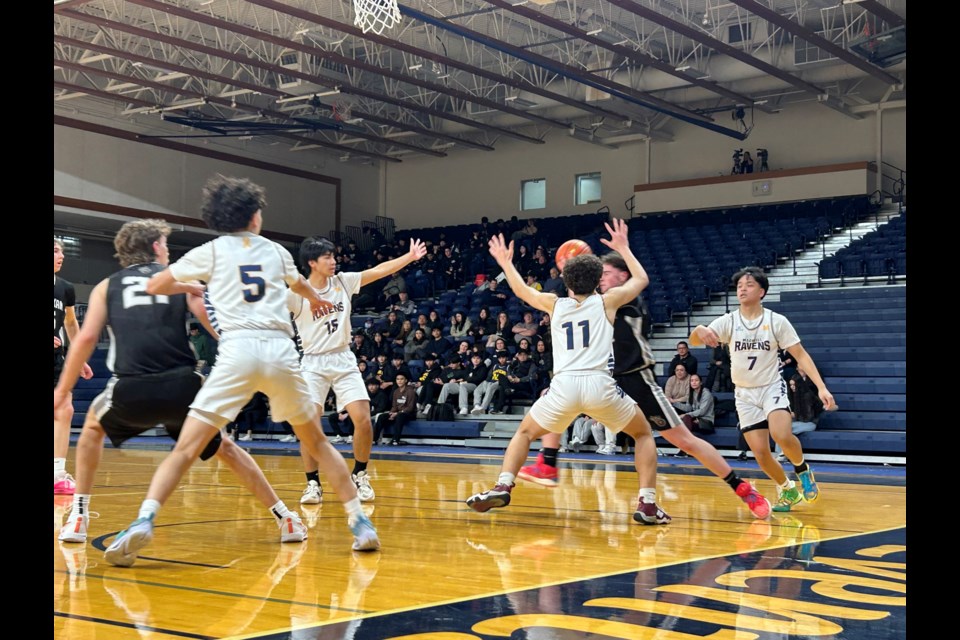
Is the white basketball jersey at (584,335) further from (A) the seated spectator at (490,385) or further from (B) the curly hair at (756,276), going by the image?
(A) the seated spectator at (490,385)

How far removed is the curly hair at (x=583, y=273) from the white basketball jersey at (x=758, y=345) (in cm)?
130

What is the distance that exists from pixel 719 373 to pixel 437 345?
5682 mm

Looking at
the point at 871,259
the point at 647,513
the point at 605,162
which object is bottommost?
the point at 647,513

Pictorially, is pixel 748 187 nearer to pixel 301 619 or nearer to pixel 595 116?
pixel 595 116

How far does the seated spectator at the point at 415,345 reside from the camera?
63.7 ft

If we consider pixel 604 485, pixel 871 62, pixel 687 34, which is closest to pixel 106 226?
pixel 687 34

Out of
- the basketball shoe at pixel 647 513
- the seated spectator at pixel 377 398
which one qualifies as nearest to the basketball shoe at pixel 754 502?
the basketball shoe at pixel 647 513

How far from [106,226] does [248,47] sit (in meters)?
8.06

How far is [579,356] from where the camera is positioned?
6.22 meters

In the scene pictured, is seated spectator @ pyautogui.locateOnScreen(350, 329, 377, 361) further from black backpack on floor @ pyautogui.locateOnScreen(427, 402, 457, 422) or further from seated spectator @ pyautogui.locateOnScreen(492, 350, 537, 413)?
seated spectator @ pyautogui.locateOnScreen(492, 350, 537, 413)

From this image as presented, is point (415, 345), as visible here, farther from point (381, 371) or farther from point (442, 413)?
point (442, 413)

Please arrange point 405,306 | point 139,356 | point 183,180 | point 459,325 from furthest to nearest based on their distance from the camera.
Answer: point 183,180 → point 405,306 → point 459,325 → point 139,356

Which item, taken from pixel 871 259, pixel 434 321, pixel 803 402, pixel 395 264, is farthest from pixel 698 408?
pixel 395 264

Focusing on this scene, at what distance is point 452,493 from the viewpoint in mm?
8516
